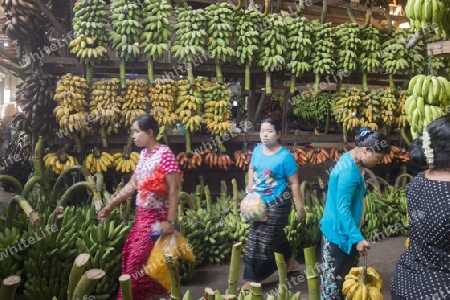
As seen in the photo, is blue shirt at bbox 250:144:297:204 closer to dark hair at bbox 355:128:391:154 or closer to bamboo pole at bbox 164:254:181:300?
dark hair at bbox 355:128:391:154

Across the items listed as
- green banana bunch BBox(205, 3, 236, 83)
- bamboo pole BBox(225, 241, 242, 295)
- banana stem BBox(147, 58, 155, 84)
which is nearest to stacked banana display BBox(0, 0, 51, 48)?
banana stem BBox(147, 58, 155, 84)

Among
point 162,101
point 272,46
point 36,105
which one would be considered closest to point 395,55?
point 272,46

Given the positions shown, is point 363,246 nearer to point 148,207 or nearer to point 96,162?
point 148,207

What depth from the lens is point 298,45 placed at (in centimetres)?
543

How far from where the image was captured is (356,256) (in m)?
3.09

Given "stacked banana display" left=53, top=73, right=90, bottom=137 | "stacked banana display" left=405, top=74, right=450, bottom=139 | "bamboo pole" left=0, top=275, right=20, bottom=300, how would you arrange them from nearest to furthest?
"bamboo pole" left=0, top=275, right=20, bottom=300, "stacked banana display" left=405, top=74, right=450, bottom=139, "stacked banana display" left=53, top=73, right=90, bottom=137

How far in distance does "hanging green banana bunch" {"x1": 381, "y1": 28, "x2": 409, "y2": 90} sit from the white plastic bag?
137 inches

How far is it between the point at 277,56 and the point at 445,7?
288 centimetres

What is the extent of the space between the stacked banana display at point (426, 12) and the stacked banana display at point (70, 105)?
3.50 metres

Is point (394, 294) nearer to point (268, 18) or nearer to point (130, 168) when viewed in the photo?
point (130, 168)

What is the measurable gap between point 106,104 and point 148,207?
7.37 feet

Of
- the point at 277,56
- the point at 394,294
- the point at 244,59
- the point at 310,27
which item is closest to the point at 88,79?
the point at 244,59

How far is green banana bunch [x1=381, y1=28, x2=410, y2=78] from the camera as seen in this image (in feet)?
19.5

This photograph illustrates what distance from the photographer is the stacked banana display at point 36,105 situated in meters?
4.73
